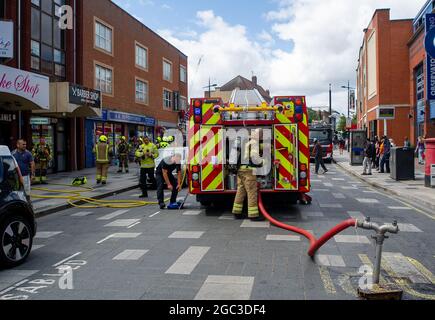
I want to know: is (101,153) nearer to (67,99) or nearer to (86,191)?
(86,191)

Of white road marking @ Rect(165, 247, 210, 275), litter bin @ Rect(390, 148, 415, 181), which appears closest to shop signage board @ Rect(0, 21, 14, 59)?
white road marking @ Rect(165, 247, 210, 275)

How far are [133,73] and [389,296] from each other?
2772 centimetres

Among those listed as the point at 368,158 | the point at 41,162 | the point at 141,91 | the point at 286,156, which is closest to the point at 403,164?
the point at 368,158

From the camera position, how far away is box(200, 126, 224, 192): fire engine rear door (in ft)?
30.8

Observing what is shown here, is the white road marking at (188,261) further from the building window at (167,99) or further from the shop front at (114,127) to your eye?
the building window at (167,99)

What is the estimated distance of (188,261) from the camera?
226 inches

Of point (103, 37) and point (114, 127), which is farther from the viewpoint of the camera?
point (114, 127)

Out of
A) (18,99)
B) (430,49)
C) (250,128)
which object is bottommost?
(250,128)

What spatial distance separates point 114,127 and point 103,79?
3.05 metres

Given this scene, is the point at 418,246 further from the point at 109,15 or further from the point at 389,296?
the point at 109,15

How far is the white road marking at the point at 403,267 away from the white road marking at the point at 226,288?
5.81 feet

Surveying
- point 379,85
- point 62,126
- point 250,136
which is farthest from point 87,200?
point 379,85

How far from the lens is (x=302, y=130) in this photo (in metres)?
9.32

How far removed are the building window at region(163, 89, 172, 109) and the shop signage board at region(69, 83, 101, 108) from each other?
51.1ft
